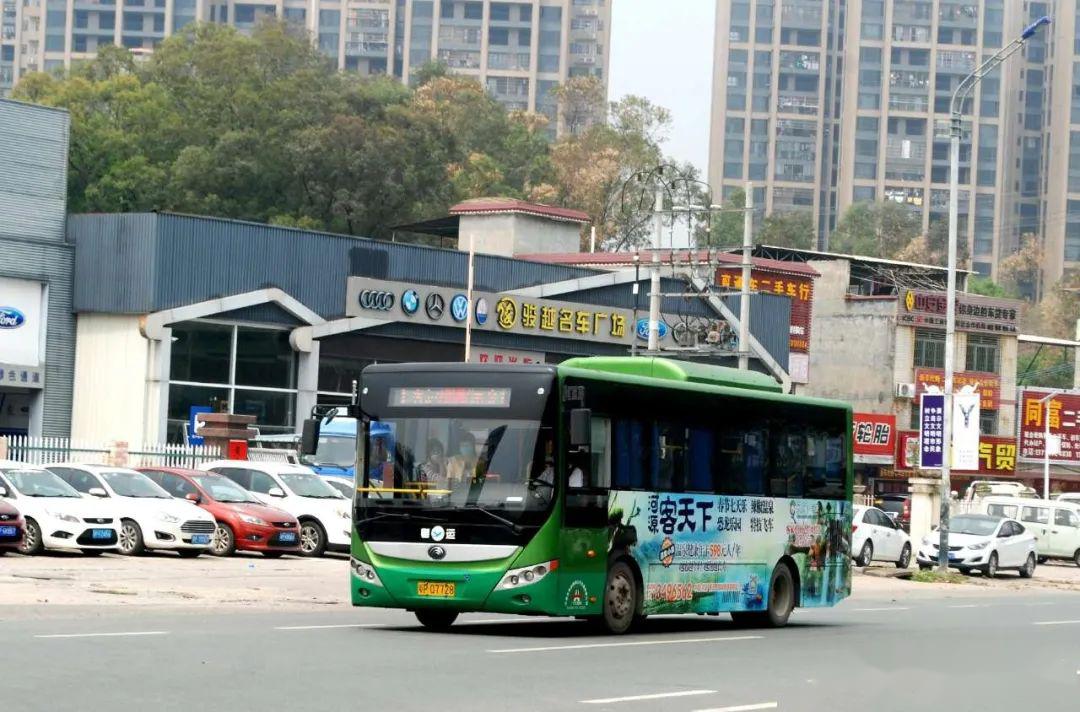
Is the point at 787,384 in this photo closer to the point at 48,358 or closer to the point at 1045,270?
the point at 48,358

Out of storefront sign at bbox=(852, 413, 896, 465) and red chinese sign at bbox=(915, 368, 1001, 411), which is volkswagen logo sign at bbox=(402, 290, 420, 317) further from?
red chinese sign at bbox=(915, 368, 1001, 411)

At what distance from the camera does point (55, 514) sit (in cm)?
2955

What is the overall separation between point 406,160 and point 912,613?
161 ft

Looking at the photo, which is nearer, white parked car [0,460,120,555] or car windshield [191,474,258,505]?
white parked car [0,460,120,555]

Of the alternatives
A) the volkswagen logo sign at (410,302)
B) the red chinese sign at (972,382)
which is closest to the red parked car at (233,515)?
the volkswagen logo sign at (410,302)

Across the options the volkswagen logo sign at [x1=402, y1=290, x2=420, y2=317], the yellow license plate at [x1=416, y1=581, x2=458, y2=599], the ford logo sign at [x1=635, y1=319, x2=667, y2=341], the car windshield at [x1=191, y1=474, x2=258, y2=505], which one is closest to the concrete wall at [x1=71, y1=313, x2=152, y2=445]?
the volkswagen logo sign at [x1=402, y1=290, x2=420, y2=317]

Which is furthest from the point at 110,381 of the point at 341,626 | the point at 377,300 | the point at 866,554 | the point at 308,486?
the point at 341,626

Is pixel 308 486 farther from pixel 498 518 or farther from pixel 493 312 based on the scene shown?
pixel 493 312

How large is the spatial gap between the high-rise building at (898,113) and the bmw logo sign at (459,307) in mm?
130690

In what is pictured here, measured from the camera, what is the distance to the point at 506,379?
19234mm

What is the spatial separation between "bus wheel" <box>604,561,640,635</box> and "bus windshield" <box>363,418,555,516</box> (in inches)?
60.5

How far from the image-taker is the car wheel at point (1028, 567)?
150ft

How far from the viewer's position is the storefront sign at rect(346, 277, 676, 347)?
5272 centimetres

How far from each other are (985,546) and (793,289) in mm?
30309
